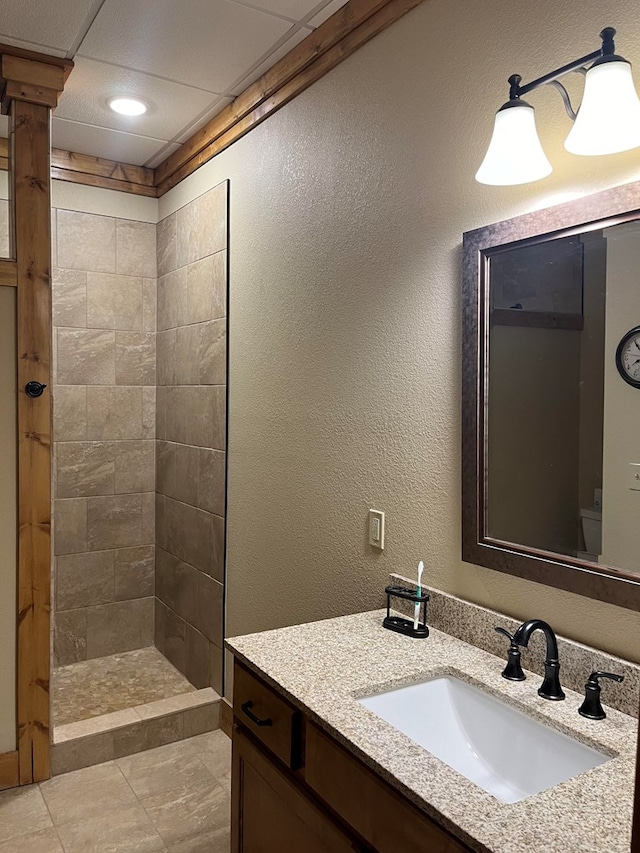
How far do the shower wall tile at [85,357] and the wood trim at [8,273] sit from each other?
3.68 ft

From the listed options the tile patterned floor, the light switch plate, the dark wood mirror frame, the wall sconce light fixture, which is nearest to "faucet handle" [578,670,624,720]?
the dark wood mirror frame

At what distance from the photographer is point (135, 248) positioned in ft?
12.4

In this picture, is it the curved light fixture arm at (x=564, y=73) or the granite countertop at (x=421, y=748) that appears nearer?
the granite countertop at (x=421, y=748)

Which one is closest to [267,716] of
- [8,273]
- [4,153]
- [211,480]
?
[211,480]

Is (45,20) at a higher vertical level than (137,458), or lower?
higher

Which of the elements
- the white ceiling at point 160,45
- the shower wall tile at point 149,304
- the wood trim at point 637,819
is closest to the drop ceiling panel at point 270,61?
the white ceiling at point 160,45

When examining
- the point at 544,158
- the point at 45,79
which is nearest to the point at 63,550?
the point at 45,79

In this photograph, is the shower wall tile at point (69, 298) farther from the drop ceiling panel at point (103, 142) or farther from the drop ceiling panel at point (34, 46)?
the drop ceiling panel at point (34, 46)

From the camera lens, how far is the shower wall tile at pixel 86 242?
3604 mm

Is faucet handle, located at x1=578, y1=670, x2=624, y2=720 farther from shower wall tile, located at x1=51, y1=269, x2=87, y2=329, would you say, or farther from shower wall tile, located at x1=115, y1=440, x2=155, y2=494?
shower wall tile, located at x1=51, y1=269, x2=87, y2=329

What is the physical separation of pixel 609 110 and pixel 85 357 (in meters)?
2.98

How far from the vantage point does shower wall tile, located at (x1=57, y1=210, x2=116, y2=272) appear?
11.8 feet

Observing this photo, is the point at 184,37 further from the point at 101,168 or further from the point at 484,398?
the point at 484,398

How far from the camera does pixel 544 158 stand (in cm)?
154
